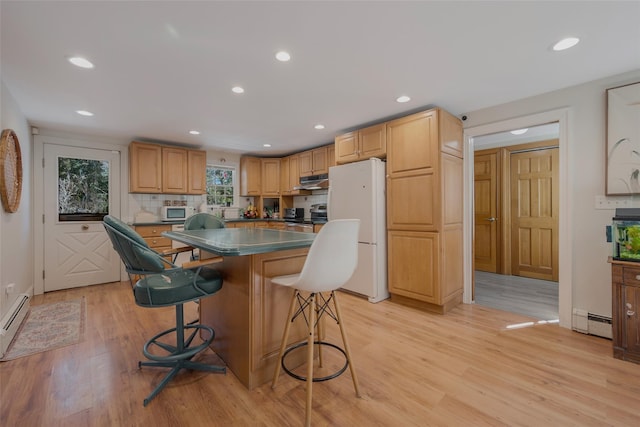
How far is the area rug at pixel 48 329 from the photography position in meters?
2.23

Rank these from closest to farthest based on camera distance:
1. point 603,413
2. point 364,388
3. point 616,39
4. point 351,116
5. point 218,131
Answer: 1. point 603,413
2. point 364,388
3. point 616,39
4. point 351,116
5. point 218,131

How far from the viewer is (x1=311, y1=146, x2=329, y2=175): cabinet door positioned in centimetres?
475

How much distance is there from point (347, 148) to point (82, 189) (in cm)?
407

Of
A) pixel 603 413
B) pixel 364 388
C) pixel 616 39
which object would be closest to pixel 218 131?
pixel 364 388

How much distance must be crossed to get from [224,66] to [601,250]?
3661mm

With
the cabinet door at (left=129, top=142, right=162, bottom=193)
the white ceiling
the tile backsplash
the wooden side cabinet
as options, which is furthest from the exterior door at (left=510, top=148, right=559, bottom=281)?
the cabinet door at (left=129, top=142, right=162, bottom=193)

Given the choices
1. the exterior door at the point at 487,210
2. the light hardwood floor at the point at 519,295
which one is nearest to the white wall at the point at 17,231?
the light hardwood floor at the point at 519,295

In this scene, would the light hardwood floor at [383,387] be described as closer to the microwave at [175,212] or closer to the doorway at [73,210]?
the doorway at [73,210]

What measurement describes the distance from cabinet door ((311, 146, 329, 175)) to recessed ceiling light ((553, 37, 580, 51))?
3186 millimetres

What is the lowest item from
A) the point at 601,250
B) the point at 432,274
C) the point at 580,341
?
the point at 580,341

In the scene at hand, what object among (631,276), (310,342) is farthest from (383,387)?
(631,276)

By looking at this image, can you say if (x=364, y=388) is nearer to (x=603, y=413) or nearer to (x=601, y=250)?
(x=603, y=413)

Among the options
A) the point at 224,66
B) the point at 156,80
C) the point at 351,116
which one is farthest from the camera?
the point at 351,116

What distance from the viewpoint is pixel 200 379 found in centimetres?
180
